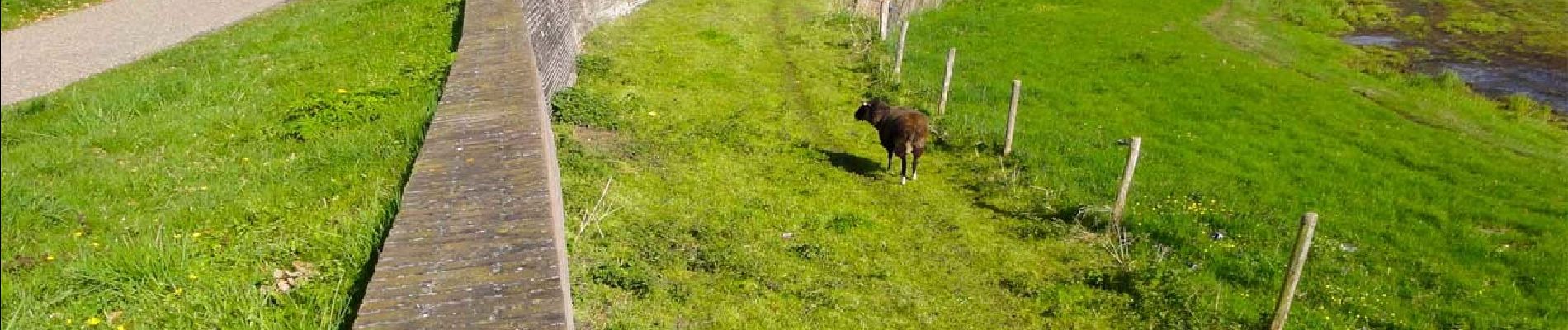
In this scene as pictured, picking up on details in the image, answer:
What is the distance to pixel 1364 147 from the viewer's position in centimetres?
1984

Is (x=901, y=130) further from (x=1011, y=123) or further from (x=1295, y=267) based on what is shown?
(x=1295, y=267)

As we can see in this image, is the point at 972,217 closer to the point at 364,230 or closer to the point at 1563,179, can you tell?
the point at 364,230

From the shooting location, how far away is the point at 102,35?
17562 millimetres

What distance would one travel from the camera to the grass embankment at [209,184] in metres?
6.51

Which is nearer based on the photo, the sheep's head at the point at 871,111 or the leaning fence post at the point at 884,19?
the sheep's head at the point at 871,111

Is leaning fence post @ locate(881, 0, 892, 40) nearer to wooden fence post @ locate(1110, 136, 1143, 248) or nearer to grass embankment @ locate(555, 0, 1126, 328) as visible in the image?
grass embankment @ locate(555, 0, 1126, 328)

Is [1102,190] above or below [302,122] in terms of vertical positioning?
below

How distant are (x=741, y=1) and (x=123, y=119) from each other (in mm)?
20301

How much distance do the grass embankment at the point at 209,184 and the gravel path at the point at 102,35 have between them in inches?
30.5

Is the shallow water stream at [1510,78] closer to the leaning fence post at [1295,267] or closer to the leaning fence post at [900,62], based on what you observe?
the leaning fence post at [900,62]

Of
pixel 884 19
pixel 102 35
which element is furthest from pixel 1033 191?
pixel 102 35

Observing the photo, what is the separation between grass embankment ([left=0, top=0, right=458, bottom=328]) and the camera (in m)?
6.51

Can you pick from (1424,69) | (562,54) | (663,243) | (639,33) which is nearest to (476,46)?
(663,243)

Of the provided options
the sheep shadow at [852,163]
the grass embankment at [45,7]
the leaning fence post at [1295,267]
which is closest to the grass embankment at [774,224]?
the sheep shadow at [852,163]
